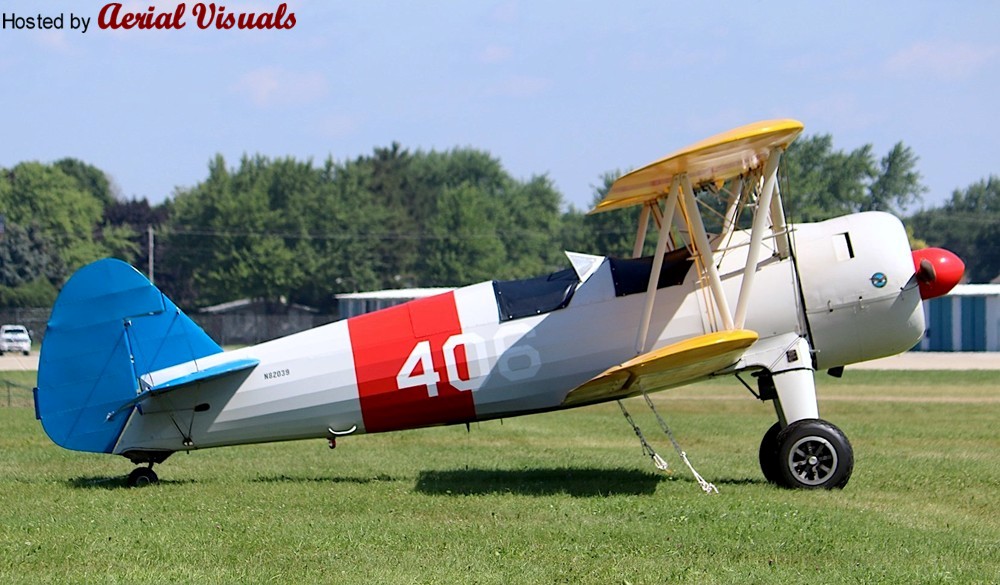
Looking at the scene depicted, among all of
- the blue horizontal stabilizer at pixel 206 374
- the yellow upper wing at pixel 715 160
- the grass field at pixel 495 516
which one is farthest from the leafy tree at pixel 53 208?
the yellow upper wing at pixel 715 160

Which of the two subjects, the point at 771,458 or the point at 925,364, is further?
the point at 925,364

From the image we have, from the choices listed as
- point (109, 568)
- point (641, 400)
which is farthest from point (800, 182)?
point (109, 568)

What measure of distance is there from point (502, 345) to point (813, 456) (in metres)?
3.09

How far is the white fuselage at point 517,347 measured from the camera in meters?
11.2

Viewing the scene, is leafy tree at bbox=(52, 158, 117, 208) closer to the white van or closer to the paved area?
the white van

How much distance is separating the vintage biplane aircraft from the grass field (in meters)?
0.73

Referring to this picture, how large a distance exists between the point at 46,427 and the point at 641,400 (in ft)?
54.8

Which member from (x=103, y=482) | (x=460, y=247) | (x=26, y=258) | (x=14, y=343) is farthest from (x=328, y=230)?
(x=103, y=482)

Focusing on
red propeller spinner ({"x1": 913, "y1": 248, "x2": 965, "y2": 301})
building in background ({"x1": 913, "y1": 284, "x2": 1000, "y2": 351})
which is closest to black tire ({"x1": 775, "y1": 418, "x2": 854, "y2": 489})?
red propeller spinner ({"x1": 913, "y1": 248, "x2": 965, "y2": 301})

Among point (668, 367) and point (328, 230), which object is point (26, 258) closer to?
point (328, 230)

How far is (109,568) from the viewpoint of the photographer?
25.6 ft

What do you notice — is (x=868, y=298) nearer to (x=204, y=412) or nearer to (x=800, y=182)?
Result: (x=204, y=412)

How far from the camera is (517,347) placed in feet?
37.0

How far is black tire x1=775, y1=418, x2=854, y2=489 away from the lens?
10.8m
